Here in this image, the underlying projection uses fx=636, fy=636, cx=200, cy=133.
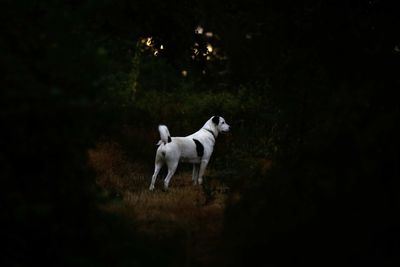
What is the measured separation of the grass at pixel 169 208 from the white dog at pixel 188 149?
40 centimetres

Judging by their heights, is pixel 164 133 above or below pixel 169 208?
above

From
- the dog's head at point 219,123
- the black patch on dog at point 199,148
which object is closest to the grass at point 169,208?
the black patch on dog at point 199,148

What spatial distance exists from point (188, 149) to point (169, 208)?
361 centimetres

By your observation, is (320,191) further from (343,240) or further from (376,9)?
(376,9)

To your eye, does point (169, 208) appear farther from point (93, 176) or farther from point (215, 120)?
point (215, 120)

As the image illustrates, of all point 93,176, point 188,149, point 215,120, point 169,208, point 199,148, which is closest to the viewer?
point 93,176

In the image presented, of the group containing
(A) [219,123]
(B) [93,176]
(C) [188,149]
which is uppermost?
(A) [219,123]

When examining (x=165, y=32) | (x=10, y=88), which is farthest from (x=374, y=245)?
(x=165, y=32)

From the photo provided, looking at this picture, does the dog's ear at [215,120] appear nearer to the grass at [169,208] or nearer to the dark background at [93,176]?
the grass at [169,208]

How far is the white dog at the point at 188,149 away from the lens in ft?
41.9

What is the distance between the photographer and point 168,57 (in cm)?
1066

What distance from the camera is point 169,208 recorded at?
33.3 ft

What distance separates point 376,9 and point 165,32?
335 centimetres

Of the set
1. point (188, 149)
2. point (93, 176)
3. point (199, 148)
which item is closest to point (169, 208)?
point (188, 149)
